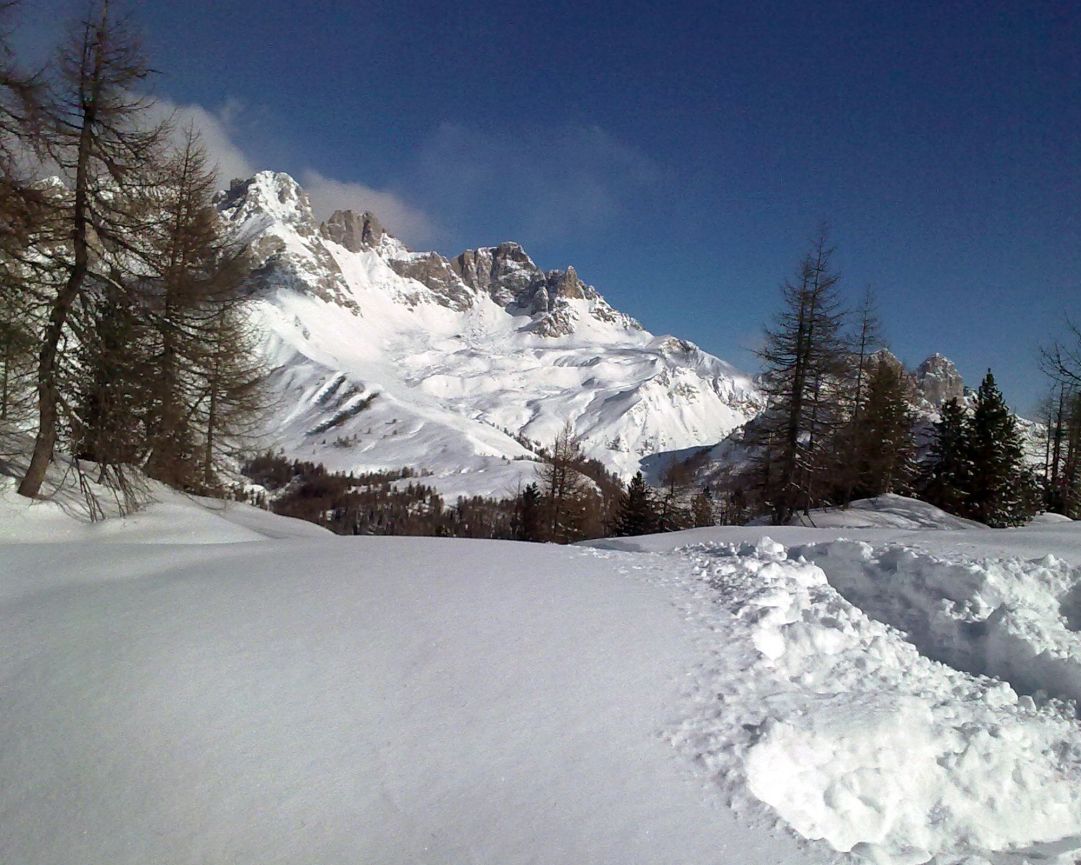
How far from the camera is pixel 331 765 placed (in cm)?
361

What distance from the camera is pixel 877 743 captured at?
13.7 feet

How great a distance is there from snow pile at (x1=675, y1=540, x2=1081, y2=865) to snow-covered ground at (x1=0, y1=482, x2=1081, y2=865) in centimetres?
2

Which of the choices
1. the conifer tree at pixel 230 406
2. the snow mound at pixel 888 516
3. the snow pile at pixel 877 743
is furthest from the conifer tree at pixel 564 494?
the snow pile at pixel 877 743

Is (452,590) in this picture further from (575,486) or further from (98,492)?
(575,486)

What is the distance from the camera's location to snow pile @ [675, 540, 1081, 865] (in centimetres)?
370

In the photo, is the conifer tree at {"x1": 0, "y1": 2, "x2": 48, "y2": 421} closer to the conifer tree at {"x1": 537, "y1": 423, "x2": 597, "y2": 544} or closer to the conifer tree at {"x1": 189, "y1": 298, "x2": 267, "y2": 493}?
the conifer tree at {"x1": 189, "y1": 298, "x2": 267, "y2": 493}

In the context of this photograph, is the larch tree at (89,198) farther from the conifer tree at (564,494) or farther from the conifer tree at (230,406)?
the conifer tree at (564,494)

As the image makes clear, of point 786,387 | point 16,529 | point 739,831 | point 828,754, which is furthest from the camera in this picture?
point 786,387

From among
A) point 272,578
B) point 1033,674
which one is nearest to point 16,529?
point 272,578

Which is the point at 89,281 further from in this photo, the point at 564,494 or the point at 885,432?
the point at 885,432

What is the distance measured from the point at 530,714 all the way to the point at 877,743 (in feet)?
7.79

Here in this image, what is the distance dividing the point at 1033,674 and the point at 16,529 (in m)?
12.4

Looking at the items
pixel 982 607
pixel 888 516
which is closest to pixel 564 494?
pixel 888 516

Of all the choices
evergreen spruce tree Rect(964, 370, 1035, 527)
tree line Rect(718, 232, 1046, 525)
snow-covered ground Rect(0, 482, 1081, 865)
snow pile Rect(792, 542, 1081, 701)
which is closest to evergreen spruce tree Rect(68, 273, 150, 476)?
snow-covered ground Rect(0, 482, 1081, 865)
